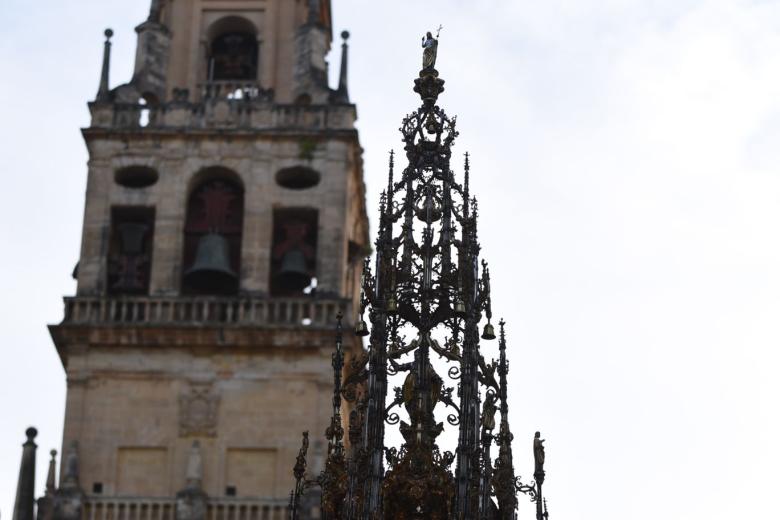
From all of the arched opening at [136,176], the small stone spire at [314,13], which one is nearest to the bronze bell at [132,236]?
the arched opening at [136,176]

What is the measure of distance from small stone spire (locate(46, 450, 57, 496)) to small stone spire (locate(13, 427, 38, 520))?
28 cm

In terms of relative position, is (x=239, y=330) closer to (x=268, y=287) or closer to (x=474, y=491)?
(x=268, y=287)

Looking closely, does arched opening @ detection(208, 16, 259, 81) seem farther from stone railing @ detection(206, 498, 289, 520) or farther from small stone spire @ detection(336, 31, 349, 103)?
stone railing @ detection(206, 498, 289, 520)

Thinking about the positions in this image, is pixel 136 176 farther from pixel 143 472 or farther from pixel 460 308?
pixel 460 308

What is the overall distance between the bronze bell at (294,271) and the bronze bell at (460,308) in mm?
19528

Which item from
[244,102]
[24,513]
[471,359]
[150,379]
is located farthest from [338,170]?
[471,359]

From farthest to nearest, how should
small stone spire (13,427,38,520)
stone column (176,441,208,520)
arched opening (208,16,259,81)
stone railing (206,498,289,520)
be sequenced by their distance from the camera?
arched opening (208,16,259,81)
stone railing (206,498,289,520)
stone column (176,441,208,520)
small stone spire (13,427,38,520)

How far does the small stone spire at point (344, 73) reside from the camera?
4091 centimetres

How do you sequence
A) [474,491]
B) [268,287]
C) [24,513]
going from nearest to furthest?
[474,491] < [24,513] < [268,287]

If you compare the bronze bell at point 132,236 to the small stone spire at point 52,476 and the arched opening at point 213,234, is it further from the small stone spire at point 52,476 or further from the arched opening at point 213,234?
the small stone spire at point 52,476

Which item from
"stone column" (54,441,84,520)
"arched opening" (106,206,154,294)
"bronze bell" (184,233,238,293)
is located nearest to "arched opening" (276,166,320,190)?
"bronze bell" (184,233,238,293)

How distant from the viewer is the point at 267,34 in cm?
4272

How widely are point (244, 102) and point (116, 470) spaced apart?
798cm

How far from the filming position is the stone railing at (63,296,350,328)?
37.9 m
